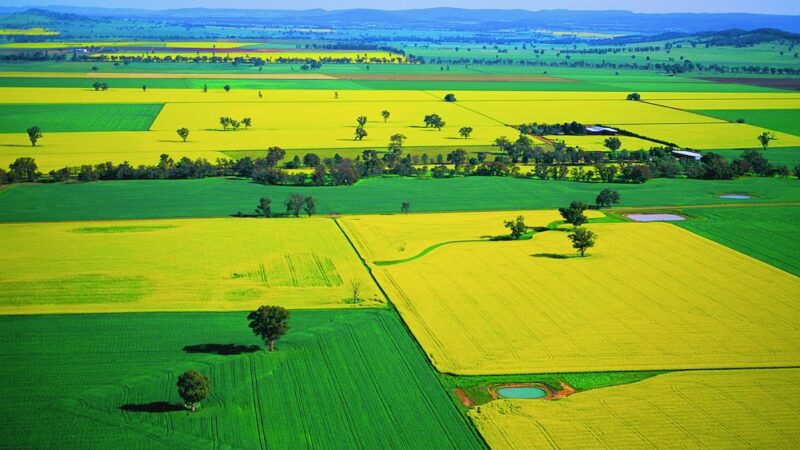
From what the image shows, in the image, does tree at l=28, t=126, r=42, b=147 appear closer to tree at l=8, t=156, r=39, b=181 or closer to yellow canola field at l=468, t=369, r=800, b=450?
tree at l=8, t=156, r=39, b=181

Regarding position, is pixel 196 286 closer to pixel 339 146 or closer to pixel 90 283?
pixel 90 283

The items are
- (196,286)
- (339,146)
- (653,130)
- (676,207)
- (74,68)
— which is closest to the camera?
(196,286)

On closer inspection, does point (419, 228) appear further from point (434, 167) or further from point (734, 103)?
point (734, 103)

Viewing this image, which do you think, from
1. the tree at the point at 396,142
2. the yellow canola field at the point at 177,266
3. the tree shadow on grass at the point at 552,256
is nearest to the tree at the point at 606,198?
the tree shadow on grass at the point at 552,256

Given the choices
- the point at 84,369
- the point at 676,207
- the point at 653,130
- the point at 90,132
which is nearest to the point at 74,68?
the point at 90,132

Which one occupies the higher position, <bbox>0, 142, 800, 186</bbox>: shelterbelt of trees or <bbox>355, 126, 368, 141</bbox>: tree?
<bbox>355, 126, 368, 141</bbox>: tree

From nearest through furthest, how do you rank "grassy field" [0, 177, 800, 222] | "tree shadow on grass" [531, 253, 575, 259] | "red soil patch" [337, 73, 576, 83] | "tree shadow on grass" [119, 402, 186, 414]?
"tree shadow on grass" [119, 402, 186, 414] < "tree shadow on grass" [531, 253, 575, 259] < "grassy field" [0, 177, 800, 222] < "red soil patch" [337, 73, 576, 83]

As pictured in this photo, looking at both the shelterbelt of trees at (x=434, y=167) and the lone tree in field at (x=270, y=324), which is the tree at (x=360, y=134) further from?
the lone tree in field at (x=270, y=324)

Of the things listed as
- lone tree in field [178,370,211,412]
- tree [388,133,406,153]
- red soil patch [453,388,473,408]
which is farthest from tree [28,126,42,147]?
red soil patch [453,388,473,408]
